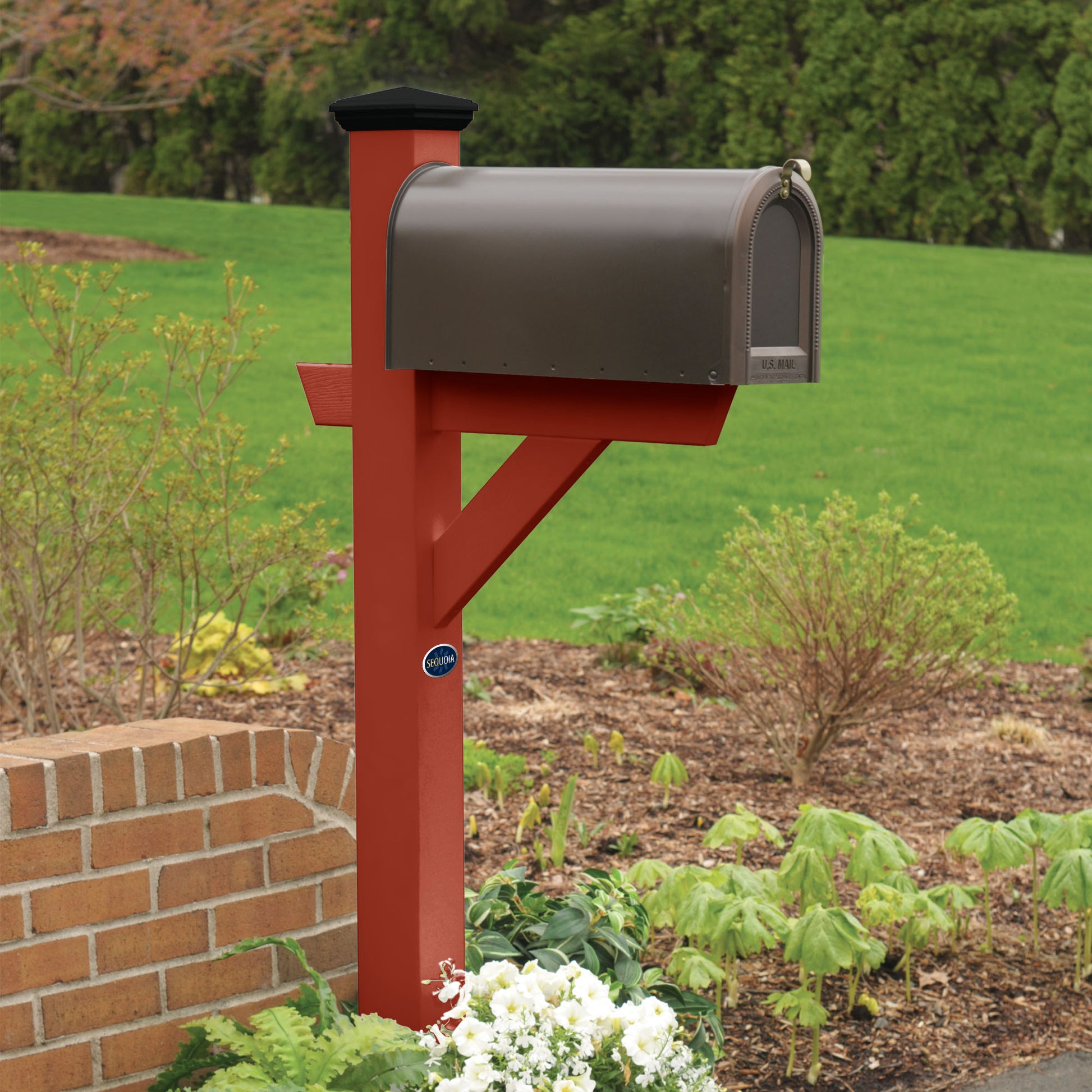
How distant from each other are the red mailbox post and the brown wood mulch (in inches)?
40.6

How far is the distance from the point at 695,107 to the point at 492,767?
18.4 m

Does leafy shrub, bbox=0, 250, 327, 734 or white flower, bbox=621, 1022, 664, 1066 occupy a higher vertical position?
leafy shrub, bbox=0, 250, 327, 734

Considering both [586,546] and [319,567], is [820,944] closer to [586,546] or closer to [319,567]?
[319,567]

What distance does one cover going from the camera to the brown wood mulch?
340cm

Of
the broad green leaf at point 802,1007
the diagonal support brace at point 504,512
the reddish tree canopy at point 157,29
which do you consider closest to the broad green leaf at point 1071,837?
the broad green leaf at point 802,1007

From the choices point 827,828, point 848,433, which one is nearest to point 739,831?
point 827,828

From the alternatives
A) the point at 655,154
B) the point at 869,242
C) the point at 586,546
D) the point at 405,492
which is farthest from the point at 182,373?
the point at 655,154

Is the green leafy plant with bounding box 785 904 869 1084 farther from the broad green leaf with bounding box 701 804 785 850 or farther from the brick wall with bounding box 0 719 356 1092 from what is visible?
the brick wall with bounding box 0 719 356 1092

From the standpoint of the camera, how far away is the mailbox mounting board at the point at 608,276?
6.92 feet

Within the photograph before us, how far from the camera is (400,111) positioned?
2.48 metres

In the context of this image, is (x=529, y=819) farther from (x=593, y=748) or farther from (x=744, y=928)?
(x=744, y=928)

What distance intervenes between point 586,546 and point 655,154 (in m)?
15.3

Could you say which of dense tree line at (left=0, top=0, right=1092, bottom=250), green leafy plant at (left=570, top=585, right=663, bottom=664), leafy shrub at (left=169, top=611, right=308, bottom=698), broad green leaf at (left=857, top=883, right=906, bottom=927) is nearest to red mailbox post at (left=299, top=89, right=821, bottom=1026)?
broad green leaf at (left=857, top=883, right=906, bottom=927)

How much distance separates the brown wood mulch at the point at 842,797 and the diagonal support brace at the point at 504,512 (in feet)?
4.77
